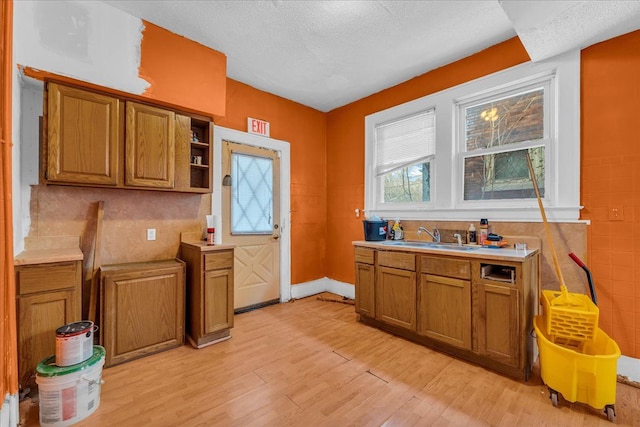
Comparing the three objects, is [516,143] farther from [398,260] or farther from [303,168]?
[303,168]

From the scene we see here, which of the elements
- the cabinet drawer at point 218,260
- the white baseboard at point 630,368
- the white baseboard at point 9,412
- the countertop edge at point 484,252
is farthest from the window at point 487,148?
the white baseboard at point 9,412

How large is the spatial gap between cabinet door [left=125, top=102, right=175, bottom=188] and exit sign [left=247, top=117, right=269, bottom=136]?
1090 millimetres

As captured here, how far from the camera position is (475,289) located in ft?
7.61

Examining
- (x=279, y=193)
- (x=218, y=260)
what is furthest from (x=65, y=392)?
(x=279, y=193)

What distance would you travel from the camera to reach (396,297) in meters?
2.86

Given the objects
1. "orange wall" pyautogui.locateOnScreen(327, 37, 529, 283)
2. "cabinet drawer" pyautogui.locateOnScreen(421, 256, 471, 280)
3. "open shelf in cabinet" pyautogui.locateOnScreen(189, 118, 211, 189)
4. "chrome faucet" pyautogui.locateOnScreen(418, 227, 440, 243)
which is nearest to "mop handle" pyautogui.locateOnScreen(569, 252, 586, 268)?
"cabinet drawer" pyautogui.locateOnScreen(421, 256, 471, 280)

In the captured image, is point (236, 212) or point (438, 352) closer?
point (438, 352)

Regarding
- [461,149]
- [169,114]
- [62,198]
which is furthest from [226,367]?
[461,149]

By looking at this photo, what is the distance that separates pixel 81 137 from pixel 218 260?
58.8 inches

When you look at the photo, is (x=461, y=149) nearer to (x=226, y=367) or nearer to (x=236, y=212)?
(x=236, y=212)

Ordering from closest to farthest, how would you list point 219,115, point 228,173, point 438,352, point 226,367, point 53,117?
1. point 53,117
2. point 226,367
3. point 438,352
4. point 219,115
5. point 228,173

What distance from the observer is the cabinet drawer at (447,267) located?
7.79 ft

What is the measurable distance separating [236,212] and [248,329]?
1.42 metres

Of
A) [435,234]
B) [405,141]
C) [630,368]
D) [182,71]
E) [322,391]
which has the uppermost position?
[182,71]
